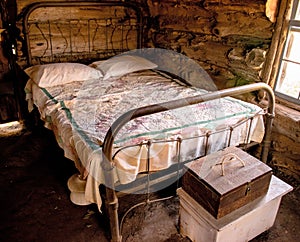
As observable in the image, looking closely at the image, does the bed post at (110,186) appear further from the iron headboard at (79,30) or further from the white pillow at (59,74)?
the iron headboard at (79,30)

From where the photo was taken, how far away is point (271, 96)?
7.30 ft

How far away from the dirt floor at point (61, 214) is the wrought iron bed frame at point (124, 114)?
12.8 inches

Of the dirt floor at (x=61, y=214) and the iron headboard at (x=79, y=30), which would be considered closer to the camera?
the dirt floor at (x=61, y=214)

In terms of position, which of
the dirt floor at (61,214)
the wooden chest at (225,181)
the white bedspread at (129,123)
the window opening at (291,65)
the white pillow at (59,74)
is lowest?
the dirt floor at (61,214)

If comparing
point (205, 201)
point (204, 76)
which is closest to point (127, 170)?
point (205, 201)

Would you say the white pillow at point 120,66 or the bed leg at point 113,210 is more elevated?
the white pillow at point 120,66

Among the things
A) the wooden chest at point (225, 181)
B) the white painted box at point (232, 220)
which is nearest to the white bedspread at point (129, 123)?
the wooden chest at point (225, 181)

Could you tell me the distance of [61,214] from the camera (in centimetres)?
226

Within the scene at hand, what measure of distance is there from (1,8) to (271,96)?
3.05 metres

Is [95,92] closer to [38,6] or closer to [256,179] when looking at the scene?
[38,6]

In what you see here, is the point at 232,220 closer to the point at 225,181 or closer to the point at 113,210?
the point at 225,181

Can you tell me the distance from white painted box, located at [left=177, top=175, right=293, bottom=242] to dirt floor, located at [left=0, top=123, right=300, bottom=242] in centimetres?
14

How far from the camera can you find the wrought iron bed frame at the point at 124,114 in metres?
1.58

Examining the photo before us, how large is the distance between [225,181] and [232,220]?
24 cm
